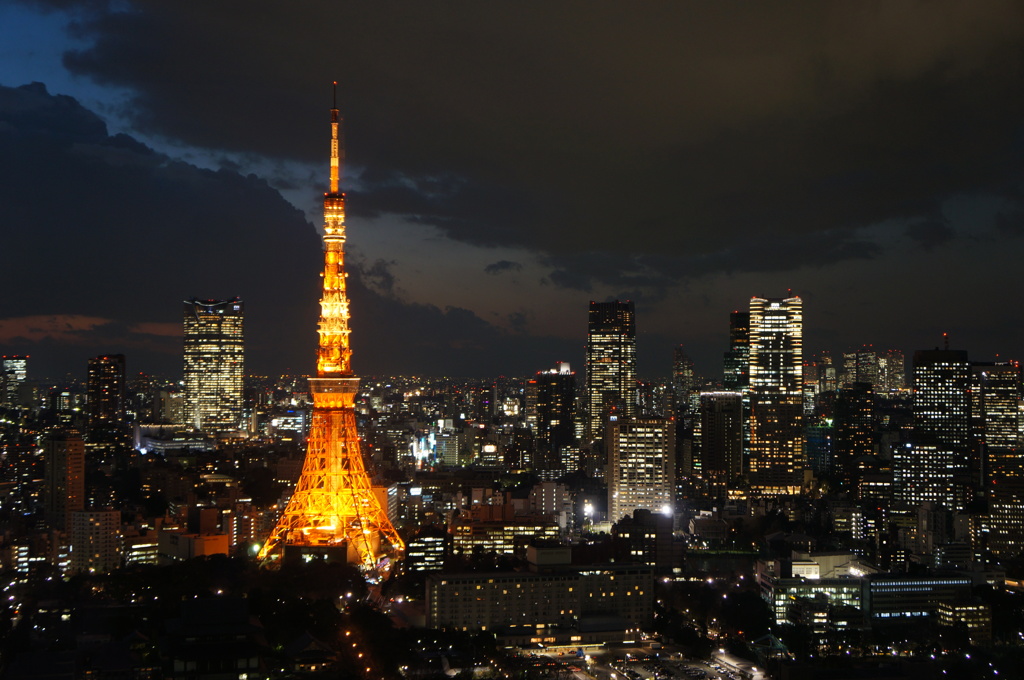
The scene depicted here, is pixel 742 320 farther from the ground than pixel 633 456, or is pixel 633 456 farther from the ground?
pixel 742 320

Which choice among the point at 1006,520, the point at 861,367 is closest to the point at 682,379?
the point at 861,367

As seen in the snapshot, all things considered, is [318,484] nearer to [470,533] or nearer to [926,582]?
[470,533]

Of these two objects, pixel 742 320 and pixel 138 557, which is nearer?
pixel 138 557

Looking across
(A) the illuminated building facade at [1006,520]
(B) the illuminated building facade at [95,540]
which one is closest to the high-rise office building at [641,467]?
(A) the illuminated building facade at [1006,520]

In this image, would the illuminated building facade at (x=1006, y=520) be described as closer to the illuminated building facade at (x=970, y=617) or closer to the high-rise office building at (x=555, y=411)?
the illuminated building facade at (x=970, y=617)

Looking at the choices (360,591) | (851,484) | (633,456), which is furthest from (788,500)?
(360,591)
